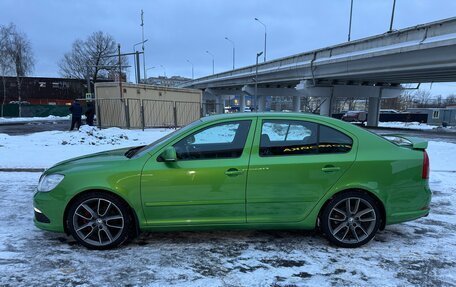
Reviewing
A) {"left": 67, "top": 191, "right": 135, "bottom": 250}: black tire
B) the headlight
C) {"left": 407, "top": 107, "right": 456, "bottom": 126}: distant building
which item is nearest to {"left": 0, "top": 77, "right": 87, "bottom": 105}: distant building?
{"left": 407, "top": 107, "right": 456, "bottom": 126}: distant building

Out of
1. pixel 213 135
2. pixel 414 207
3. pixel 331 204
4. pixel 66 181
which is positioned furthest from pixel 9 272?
pixel 414 207

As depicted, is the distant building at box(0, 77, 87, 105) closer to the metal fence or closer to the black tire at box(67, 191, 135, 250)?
the metal fence

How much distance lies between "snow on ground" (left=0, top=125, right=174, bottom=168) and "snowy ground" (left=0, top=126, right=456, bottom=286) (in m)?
4.54

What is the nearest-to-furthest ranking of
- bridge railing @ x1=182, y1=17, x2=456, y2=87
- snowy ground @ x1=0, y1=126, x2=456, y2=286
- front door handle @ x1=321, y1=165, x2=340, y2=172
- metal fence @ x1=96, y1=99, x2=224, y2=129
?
snowy ground @ x1=0, y1=126, x2=456, y2=286 → front door handle @ x1=321, y1=165, x2=340, y2=172 → bridge railing @ x1=182, y1=17, x2=456, y2=87 → metal fence @ x1=96, y1=99, x2=224, y2=129

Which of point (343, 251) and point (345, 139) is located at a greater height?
point (345, 139)

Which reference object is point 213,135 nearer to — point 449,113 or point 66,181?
point 66,181

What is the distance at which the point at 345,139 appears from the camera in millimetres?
4211

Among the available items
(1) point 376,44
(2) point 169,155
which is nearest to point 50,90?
(1) point 376,44

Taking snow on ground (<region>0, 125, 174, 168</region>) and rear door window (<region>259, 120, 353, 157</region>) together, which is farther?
snow on ground (<region>0, 125, 174, 168</region>)

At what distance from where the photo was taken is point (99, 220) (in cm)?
407

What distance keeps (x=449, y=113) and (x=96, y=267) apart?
4808 cm

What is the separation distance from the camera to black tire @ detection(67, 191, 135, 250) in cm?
402

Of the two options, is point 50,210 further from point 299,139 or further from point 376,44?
point 376,44

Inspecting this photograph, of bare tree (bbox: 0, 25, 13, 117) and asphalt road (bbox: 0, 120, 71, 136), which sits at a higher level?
bare tree (bbox: 0, 25, 13, 117)
